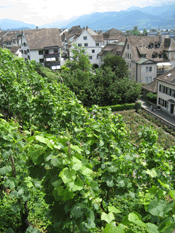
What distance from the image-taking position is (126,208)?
7.79m

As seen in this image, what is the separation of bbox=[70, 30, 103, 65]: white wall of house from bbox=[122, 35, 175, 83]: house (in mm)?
21751

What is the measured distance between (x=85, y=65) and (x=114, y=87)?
65.4ft

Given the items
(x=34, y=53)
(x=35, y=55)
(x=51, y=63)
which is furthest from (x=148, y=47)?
(x=34, y=53)

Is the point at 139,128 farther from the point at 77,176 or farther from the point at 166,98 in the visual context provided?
the point at 77,176

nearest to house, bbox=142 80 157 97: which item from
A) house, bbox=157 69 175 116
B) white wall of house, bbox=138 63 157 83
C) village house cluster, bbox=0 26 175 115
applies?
village house cluster, bbox=0 26 175 115

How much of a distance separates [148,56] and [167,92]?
19135 millimetres

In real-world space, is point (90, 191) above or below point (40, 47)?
below

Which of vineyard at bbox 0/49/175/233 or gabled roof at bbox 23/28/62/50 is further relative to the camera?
gabled roof at bbox 23/28/62/50

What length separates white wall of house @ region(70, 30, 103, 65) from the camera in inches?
2931

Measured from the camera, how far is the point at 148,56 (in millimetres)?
53000

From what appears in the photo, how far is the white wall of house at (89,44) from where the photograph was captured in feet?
244

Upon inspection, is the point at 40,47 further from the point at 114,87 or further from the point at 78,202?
the point at 78,202

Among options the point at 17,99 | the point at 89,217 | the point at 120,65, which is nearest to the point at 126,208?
the point at 89,217

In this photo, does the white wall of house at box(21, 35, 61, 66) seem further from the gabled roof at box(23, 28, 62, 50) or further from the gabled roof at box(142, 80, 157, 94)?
the gabled roof at box(142, 80, 157, 94)
